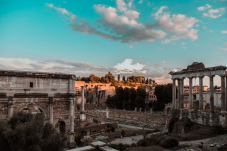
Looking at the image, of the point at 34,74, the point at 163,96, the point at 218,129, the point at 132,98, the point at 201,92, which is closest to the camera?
the point at 34,74

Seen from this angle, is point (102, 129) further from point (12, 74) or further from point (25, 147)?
point (25, 147)

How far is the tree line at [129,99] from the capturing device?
51441 millimetres

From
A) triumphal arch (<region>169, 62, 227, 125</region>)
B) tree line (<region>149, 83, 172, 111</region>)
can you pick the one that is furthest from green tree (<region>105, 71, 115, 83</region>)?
triumphal arch (<region>169, 62, 227, 125</region>)

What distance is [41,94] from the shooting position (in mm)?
14906

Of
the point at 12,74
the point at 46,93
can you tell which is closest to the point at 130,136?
the point at 46,93

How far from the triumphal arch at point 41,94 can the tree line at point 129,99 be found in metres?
37.3

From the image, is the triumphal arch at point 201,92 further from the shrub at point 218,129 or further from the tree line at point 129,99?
the tree line at point 129,99

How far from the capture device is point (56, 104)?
51.5ft

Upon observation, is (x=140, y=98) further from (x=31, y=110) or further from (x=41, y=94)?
(x=41, y=94)

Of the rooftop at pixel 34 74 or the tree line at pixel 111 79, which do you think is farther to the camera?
the tree line at pixel 111 79

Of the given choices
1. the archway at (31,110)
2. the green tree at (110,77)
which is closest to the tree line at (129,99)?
the archway at (31,110)

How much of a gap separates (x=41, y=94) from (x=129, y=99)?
42.7 m

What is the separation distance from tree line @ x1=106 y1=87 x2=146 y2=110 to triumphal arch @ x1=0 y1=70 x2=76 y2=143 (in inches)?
1468

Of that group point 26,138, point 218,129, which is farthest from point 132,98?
point 26,138
